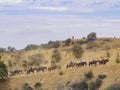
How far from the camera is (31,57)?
118812 mm

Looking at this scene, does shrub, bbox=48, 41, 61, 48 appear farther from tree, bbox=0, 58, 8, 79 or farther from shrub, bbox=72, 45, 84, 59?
tree, bbox=0, 58, 8, 79

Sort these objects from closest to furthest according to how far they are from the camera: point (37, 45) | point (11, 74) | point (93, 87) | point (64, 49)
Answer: point (93, 87) → point (11, 74) → point (64, 49) → point (37, 45)

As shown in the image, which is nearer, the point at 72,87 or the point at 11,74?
the point at 72,87

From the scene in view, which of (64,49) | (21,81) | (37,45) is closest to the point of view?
(21,81)

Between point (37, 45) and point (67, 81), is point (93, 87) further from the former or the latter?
point (37, 45)

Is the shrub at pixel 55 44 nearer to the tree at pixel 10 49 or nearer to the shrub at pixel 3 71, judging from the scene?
the tree at pixel 10 49

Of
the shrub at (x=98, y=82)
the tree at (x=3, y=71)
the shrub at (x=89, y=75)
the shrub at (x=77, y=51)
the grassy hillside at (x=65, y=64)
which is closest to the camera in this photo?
the shrub at (x=98, y=82)

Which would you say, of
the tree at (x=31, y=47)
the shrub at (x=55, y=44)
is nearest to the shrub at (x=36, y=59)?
the shrub at (x=55, y=44)

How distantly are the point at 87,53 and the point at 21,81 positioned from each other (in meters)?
26.3

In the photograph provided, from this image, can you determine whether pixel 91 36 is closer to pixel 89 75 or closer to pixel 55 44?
pixel 55 44

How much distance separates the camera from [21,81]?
9125 cm

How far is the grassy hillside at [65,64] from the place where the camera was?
8366 cm

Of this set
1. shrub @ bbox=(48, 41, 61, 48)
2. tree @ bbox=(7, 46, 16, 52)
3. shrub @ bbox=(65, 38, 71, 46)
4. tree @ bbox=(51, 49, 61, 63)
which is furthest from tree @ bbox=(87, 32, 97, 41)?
tree @ bbox=(7, 46, 16, 52)

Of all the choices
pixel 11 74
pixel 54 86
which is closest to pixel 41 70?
pixel 11 74
